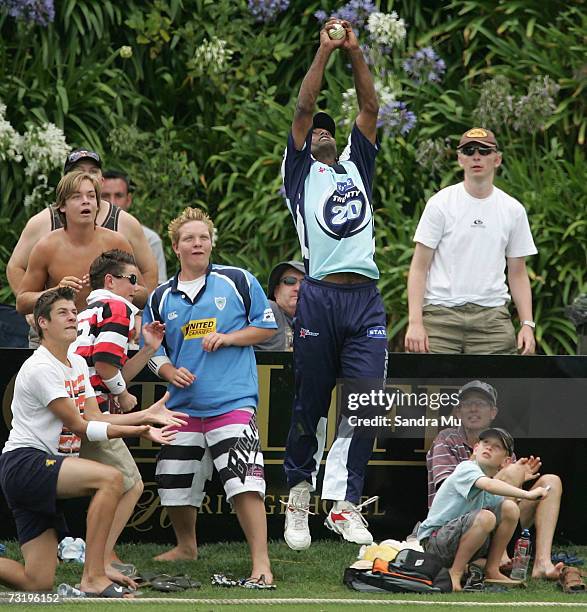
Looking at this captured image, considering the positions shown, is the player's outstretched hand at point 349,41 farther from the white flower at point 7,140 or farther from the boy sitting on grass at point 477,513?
the white flower at point 7,140

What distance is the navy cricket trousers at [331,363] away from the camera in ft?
23.3

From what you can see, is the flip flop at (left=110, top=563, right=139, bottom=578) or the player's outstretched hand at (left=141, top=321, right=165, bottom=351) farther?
the player's outstretched hand at (left=141, top=321, right=165, bottom=351)

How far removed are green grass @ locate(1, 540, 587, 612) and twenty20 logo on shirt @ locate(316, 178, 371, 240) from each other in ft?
5.69

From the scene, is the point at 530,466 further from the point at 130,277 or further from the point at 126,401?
the point at 130,277

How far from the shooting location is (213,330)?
714 cm

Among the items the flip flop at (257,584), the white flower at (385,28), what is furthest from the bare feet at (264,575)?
the white flower at (385,28)

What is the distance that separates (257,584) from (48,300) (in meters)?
1.69

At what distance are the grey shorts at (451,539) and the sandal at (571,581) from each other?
15.5 inches

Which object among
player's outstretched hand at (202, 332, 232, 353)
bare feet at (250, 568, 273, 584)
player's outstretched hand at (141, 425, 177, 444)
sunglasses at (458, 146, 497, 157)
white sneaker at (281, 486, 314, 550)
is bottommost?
bare feet at (250, 568, 273, 584)

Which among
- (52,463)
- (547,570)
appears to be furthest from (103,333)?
(547,570)

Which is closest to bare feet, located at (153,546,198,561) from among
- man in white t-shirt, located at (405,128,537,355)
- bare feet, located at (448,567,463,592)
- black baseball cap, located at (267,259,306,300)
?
bare feet, located at (448,567,463,592)

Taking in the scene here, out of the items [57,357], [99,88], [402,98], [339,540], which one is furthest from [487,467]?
[99,88]

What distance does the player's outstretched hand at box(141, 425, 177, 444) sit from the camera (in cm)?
646

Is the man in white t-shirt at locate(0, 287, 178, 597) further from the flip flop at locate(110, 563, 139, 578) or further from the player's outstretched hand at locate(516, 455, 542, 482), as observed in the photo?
the player's outstretched hand at locate(516, 455, 542, 482)
